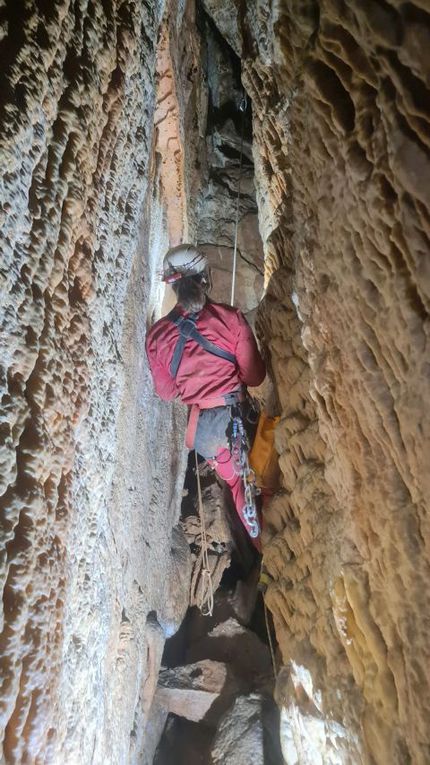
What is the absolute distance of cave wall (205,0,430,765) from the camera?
140 cm

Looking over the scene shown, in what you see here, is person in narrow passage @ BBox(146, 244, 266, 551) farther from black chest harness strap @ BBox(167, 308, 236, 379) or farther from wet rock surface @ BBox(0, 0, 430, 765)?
wet rock surface @ BBox(0, 0, 430, 765)

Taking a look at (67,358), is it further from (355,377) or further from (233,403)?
(233,403)

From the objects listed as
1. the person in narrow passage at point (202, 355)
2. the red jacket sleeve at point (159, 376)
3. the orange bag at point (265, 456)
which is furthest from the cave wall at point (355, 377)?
the red jacket sleeve at point (159, 376)

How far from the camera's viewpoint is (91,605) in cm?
215

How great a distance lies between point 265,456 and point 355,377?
1722mm

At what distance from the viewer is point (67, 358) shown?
1.83 metres

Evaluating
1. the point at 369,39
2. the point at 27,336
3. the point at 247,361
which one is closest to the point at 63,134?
the point at 27,336

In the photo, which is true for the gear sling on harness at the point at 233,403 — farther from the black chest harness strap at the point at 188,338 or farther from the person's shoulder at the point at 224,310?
the person's shoulder at the point at 224,310

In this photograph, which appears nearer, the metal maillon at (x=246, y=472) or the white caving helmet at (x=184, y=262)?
the metal maillon at (x=246, y=472)

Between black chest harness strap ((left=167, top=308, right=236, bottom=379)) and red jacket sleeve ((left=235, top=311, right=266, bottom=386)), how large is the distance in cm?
10

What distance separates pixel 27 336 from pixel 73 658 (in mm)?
1253

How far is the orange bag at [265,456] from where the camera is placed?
11.5 ft

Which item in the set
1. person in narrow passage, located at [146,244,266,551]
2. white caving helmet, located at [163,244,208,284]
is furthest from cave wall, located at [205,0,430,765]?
white caving helmet, located at [163,244,208,284]

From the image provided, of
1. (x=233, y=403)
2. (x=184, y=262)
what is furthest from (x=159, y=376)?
(x=184, y=262)
